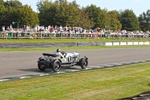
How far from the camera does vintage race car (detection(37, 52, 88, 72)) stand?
13547 millimetres

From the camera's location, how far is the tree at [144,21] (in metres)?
117

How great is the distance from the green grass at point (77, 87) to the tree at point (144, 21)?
107 meters

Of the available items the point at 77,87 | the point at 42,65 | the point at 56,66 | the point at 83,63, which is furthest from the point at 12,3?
the point at 77,87

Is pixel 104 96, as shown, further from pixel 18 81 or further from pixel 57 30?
pixel 57 30

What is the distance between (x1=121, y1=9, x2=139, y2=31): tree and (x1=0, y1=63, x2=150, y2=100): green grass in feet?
263

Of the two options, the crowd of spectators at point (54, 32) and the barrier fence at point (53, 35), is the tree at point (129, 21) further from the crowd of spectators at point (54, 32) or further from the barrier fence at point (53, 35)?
the crowd of spectators at point (54, 32)

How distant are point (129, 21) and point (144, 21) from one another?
93.3 feet

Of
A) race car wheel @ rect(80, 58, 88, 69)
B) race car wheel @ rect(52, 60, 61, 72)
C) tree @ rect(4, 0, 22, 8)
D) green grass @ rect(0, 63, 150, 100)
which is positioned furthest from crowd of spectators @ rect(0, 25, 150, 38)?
tree @ rect(4, 0, 22, 8)

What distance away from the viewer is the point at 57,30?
37125mm

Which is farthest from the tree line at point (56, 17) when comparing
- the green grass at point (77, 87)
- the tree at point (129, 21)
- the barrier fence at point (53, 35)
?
the green grass at point (77, 87)

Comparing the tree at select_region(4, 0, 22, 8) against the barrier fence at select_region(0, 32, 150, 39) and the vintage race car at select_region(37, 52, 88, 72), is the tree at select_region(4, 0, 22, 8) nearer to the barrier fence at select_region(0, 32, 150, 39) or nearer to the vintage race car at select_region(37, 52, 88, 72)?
the barrier fence at select_region(0, 32, 150, 39)

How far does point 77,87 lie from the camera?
9.98m

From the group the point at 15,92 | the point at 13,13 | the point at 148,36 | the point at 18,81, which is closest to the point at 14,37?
the point at 18,81

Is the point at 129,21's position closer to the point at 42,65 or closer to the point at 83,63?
the point at 83,63
